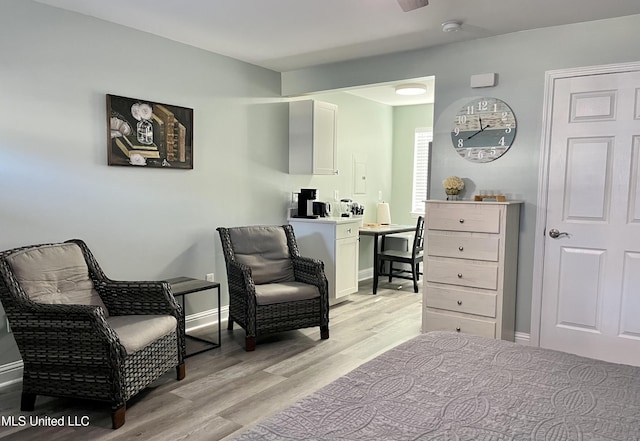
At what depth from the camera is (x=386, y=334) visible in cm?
394

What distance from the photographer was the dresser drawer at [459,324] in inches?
131

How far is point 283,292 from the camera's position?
360 cm

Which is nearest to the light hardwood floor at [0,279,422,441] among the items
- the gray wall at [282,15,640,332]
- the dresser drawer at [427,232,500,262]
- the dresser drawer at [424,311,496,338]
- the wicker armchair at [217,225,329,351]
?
the wicker armchair at [217,225,329,351]

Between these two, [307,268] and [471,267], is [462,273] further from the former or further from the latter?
[307,268]

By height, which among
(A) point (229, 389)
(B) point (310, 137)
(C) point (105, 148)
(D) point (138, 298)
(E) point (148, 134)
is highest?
(B) point (310, 137)

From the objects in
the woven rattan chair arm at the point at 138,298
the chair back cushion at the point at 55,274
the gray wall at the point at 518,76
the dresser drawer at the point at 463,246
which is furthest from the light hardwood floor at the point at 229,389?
the gray wall at the point at 518,76

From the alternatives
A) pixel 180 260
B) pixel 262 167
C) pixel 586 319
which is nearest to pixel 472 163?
pixel 586 319

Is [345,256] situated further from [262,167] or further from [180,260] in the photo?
[180,260]

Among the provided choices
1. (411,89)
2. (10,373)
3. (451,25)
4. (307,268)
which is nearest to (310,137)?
(411,89)

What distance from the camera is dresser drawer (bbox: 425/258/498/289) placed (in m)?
Result: 3.28

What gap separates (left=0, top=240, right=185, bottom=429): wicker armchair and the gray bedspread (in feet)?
4.79

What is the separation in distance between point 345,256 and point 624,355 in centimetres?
255

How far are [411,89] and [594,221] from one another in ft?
8.75

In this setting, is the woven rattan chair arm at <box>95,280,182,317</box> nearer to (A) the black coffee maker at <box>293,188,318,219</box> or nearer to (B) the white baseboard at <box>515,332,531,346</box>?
(A) the black coffee maker at <box>293,188,318,219</box>
